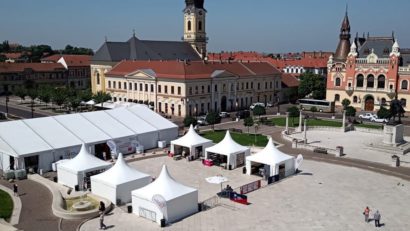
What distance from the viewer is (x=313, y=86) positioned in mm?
76500

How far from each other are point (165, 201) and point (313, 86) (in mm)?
60619

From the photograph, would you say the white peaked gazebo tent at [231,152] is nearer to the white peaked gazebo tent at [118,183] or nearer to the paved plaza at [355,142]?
the white peaked gazebo tent at [118,183]

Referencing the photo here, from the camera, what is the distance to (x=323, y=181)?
28.8 meters

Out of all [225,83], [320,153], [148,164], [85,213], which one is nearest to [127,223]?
[85,213]

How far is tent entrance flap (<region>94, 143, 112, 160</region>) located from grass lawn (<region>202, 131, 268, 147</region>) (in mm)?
11440

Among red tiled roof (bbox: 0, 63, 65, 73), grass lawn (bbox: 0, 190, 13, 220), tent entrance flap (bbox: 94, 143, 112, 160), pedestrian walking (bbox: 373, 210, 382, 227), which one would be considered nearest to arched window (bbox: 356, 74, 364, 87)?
tent entrance flap (bbox: 94, 143, 112, 160)

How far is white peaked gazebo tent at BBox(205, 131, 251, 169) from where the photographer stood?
3188cm

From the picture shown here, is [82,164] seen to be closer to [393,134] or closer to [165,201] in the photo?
[165,201]

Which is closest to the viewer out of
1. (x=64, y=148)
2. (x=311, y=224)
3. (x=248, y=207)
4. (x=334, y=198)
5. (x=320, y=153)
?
(x=311, y=224)

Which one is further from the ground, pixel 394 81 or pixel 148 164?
pixel 394 81

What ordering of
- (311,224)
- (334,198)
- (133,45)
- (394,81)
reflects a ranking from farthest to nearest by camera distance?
1. (133,45)
2. (394,81)
3. (334,198)
4. (311,224)

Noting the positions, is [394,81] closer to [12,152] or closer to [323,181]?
[323,181]

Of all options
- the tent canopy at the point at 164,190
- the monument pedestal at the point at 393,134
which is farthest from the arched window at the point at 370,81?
the tent canopy at the point at 164,190

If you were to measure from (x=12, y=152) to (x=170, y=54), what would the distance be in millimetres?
56949
